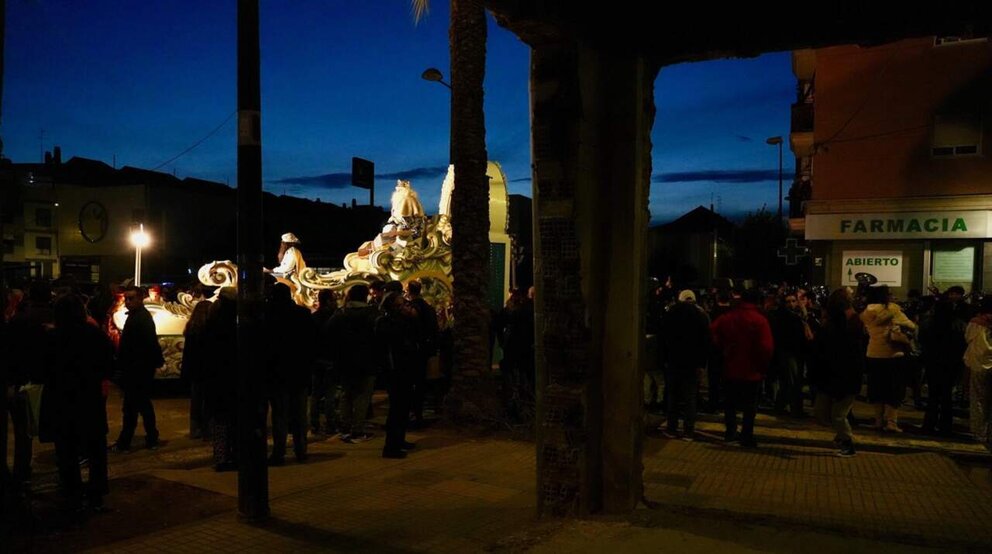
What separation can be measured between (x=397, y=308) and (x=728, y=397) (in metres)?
4.01

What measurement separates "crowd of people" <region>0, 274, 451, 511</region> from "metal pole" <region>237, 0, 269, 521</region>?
0.46 m

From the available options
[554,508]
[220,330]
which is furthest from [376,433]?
[554,508]

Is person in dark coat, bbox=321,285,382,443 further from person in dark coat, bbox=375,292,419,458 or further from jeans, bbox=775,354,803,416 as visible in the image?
jeans, bbox=775,354,803,416

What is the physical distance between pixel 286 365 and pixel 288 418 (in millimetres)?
693

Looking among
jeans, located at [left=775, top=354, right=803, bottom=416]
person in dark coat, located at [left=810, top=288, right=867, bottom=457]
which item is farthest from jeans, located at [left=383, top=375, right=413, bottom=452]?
jeans, located at [left=775, top=354, right=803, bottom=416]

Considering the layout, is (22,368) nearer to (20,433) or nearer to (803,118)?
(20,433)

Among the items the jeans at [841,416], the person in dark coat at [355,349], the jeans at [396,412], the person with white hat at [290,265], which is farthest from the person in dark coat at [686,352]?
the person with white hat at [290,265]

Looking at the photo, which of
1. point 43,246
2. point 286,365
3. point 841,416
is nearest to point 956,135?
point 841,416

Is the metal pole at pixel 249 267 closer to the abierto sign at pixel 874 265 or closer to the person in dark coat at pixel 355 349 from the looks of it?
the person in dark coat at pixel 355 349

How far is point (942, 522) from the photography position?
5715mm

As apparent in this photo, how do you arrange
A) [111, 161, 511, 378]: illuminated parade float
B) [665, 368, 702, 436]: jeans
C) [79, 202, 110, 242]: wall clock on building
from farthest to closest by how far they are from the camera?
[79, 202, 110, 242]: wall clock on building
[111, 161, 511, 378]: illuminated parade float
[665, 368, 702, 436]: jeans

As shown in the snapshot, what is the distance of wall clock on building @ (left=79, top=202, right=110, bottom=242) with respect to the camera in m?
37.6

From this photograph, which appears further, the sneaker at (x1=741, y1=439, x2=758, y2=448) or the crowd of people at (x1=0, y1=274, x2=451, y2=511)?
the sneaker at (x1=741, y1=439, x2=758, y2=448)

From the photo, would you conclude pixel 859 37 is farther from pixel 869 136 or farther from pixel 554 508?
pixel 869 136
